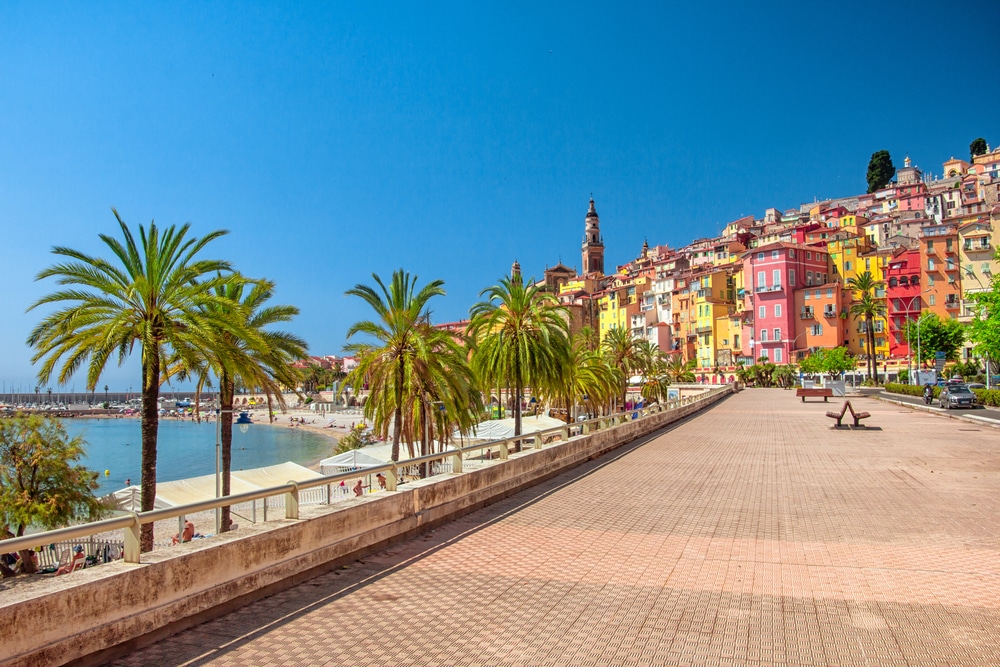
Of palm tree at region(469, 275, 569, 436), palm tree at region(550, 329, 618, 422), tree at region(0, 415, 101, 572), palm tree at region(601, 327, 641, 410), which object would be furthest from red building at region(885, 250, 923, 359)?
tree at region(0, 415, 101, 572)

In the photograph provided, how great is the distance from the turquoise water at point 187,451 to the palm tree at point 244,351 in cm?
3639

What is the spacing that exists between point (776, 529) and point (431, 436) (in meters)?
17.9

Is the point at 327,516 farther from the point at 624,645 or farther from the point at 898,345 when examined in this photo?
the point at 898,345

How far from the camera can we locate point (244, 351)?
816 inches

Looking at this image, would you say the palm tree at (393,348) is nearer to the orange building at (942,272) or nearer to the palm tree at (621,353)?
the palm tree at (621,353)

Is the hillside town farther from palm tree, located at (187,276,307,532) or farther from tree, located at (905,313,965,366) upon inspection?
palm tree, located at (187,276,307,532)

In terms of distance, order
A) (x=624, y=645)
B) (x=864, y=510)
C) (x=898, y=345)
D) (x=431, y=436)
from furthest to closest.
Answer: (x=898, y=345) < (x=431, y=436) < (x=864, y=510) < (x=624, y=645)

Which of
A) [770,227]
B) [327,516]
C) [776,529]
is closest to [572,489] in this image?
[776,529]

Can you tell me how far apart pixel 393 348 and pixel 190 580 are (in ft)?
59.7

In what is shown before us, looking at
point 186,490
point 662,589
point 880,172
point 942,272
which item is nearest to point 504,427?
point 186,490

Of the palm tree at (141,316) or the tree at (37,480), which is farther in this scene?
the tree at (37,480)

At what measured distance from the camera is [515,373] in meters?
26.3

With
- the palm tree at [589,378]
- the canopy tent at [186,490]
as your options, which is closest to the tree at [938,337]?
the palm tree at [589,378]

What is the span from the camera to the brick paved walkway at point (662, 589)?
508 cm
